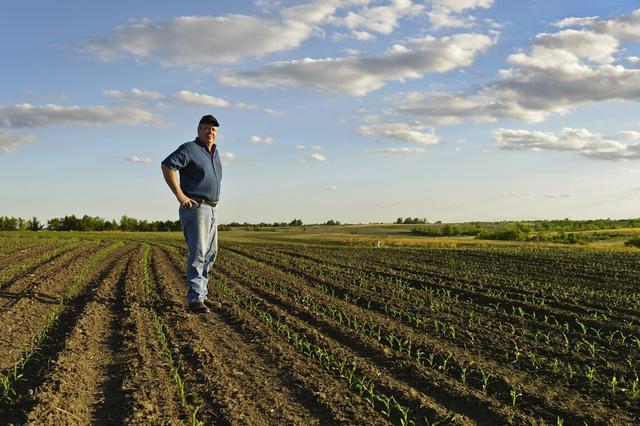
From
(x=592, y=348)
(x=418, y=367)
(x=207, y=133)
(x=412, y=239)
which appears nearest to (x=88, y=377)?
(x=418, y=367)

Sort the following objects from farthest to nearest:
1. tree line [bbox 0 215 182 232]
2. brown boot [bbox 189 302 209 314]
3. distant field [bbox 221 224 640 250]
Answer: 1. tree line [bbox 0 215 182 232]
2. distant field [bbox 221 224 640 250]
3. brown boot [bbox 189 302 209 314]

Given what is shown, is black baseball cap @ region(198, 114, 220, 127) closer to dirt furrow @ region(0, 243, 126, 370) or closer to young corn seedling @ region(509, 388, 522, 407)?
dirt furrow @ region(0, 243, 126, 370)

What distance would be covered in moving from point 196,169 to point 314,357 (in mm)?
3156

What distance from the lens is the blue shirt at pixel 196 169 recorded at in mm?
7184

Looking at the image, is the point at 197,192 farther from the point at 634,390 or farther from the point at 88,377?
the point at 634,390

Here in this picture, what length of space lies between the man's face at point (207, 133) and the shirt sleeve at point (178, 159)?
1.32 feet

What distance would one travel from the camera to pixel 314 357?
5.36m

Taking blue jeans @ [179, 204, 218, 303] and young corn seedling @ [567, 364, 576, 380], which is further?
blue jeans @ [179, 204, 218, 303]

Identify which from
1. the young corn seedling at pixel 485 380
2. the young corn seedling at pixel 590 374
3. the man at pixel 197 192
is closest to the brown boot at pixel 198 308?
the man at pixel 197 192

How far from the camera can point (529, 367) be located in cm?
528

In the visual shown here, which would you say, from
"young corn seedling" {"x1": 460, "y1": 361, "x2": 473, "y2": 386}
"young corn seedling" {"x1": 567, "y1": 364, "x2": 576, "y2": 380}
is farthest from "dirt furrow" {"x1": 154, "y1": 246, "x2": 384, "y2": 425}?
"young corn seedling" {"x1": 567, "y1": 364, "x2": 576, "y2": 380}

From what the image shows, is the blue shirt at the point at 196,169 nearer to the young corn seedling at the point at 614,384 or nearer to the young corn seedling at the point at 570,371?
the young corn seedling at the point at 570,371

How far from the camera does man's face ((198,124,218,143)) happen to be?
7.54m

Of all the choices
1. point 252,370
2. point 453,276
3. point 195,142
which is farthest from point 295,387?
point 453,276
